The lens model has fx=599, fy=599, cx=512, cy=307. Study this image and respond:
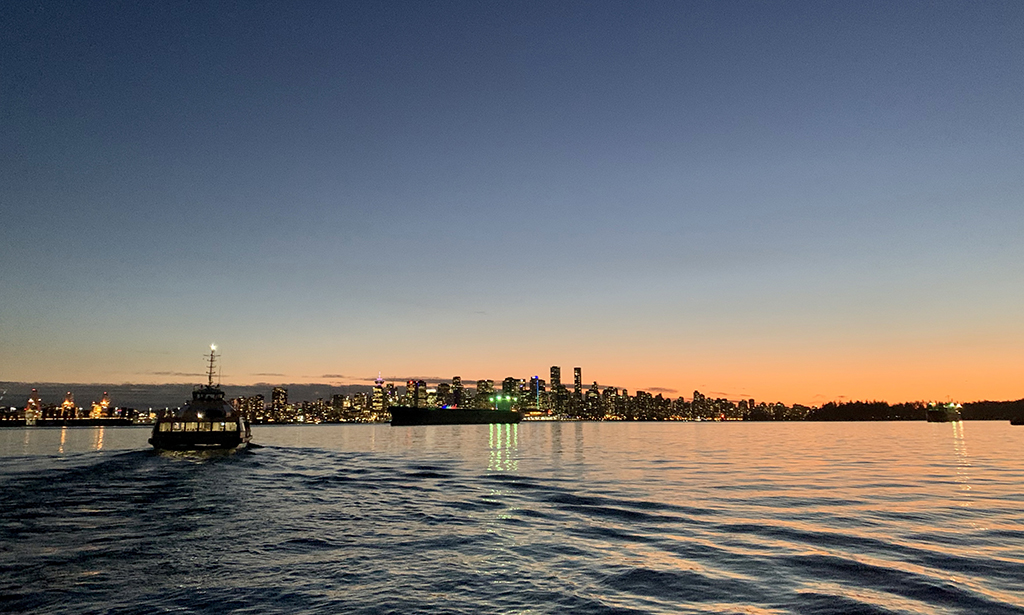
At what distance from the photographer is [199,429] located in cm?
7481

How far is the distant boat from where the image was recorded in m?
73.5

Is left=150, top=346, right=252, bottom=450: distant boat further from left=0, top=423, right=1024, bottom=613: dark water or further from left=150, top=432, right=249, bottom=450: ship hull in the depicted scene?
left=0, top=423, right=1024, bottom=613: dark water

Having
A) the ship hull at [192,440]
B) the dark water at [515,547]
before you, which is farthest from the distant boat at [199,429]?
the dark water at [515,547]

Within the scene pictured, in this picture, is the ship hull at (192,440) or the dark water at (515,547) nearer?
the dark water at (515,547)

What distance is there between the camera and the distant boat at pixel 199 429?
73500 millimetres

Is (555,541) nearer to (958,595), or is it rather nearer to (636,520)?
(636,520)

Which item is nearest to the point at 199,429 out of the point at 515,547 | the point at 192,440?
the point at 192,440

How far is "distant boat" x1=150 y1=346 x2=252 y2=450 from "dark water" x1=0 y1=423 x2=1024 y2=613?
31.4 m

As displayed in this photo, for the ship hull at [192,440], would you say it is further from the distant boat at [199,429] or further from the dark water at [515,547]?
the dark water at [515,547]

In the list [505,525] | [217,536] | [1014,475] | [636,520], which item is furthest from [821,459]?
[217,536]

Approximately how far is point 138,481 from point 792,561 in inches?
1702

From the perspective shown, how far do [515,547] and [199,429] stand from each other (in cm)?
6686

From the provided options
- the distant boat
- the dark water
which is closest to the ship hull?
the distant boat

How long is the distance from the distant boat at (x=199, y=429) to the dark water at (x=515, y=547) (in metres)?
31.4
